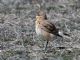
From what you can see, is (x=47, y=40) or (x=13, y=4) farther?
(x=13, y=4)

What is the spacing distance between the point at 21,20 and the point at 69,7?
2.56 m

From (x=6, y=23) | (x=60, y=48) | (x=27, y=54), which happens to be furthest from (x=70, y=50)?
(x=6, y=23)

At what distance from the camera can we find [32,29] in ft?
43.6

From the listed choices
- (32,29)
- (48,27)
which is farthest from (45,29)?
(32,29)

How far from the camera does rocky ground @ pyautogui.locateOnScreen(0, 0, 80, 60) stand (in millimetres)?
10864

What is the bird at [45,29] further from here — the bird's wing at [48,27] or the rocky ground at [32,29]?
the rocky ground at [32,29]

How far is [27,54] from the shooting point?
35.5 ft

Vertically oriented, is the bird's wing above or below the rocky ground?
above

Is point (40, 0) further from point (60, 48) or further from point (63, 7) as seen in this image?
point (60, 48)

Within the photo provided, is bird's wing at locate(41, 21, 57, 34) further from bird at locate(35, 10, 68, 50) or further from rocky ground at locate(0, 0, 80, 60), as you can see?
rocky ground at locate(0, 0, 80, 60)

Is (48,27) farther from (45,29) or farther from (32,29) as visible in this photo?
(32,29)

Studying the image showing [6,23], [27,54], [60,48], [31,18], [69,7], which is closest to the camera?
[27,54]

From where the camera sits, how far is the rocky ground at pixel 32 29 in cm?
1086

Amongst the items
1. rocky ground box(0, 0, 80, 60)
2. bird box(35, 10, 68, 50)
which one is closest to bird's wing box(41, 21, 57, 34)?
bird box(35, 10, 68, 50)
